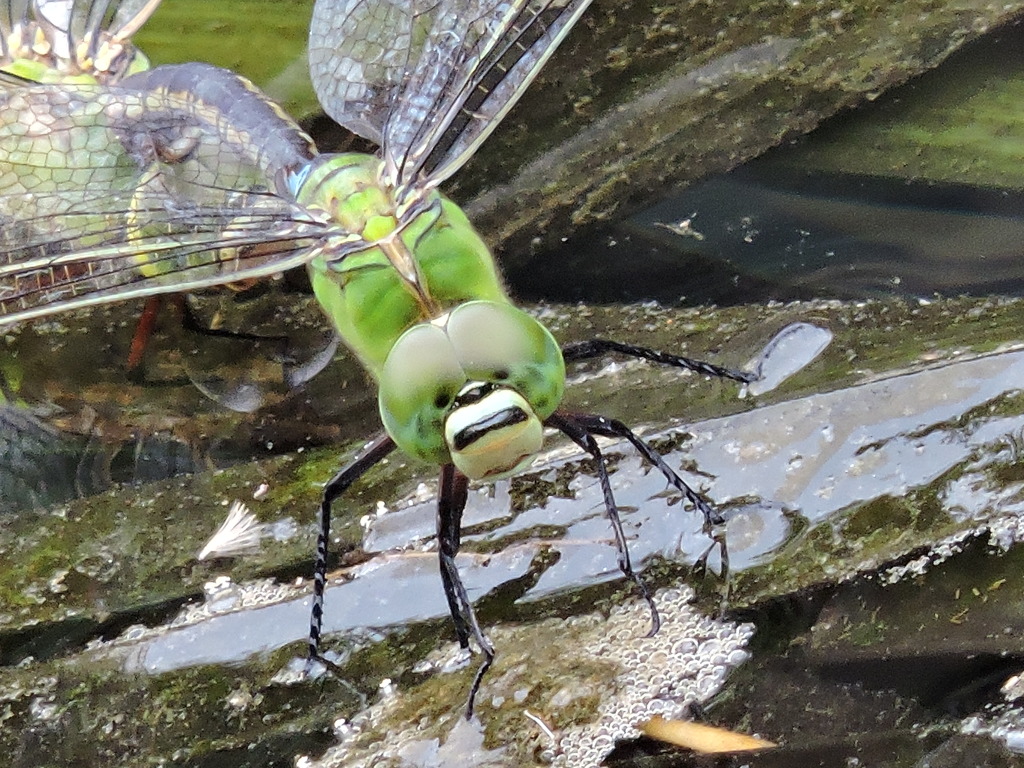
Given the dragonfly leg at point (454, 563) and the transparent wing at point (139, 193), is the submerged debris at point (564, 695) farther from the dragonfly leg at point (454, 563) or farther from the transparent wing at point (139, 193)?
the transparent wing at point (139, 193)

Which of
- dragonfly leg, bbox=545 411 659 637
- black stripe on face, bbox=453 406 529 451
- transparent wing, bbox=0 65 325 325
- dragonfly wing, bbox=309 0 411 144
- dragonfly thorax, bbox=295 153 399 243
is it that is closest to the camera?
black stripe on face, bbox=453 406 529 451

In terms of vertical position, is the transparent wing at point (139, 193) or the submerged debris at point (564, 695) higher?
the transparent wing at point (139, 193)

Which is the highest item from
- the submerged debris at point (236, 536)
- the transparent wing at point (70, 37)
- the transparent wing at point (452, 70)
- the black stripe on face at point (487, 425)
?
the transparent wing at point (70, 37)

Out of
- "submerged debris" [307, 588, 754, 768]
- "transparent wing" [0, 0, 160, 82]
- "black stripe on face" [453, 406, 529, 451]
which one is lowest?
"submerged debris" [307, 588, 754, 768]

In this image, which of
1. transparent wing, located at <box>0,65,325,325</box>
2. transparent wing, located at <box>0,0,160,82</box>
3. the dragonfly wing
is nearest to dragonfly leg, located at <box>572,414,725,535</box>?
transparent wing, located at <box>0,65,325,325</box>

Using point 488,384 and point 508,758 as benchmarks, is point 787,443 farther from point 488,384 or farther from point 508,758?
point 508,758

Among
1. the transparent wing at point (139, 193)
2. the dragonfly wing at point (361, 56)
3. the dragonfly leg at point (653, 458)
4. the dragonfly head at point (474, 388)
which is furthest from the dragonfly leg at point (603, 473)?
the dragonfly wing at point (361, 56)

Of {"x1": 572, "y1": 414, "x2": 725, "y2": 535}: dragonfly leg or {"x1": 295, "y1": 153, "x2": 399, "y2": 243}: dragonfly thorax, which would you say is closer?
{"x1": 572, "y1": 414, "x2": 725, "y2": 535}: dragonfly leg

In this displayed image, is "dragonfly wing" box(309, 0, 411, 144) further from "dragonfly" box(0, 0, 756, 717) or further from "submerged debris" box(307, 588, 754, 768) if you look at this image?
"submerged debris" box(307, 588, 754, 768)
